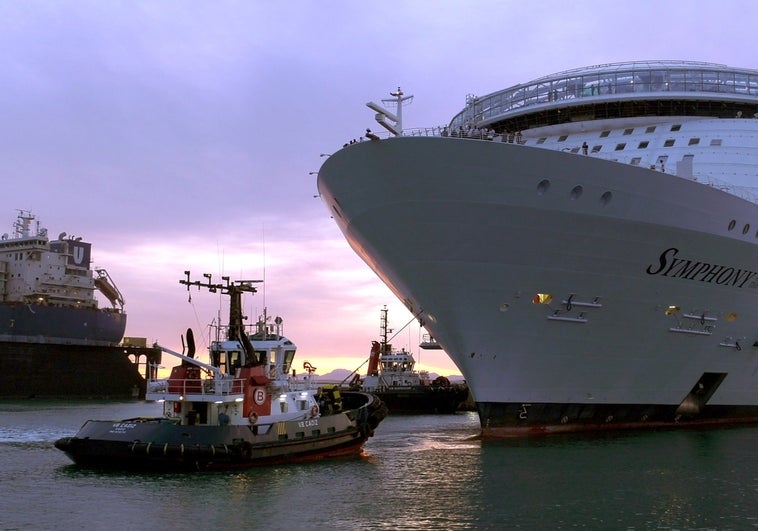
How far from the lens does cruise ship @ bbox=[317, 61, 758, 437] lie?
18938 millimetres

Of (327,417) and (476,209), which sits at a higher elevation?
(476,209)

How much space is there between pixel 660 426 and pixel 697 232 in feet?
20.2

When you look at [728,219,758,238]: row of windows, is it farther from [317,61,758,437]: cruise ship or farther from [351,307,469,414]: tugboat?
[351,307,469,414]: tugboat

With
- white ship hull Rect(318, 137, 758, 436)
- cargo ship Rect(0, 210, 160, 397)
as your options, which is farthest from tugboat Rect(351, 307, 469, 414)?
white ship hull Rect(318, 137, 758, 436)

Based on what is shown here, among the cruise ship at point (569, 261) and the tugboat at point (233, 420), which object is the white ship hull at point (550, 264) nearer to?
the cruise ship at point (569, 261)

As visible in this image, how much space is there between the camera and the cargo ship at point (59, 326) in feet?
188

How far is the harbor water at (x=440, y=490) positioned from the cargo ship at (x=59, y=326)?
37.3 meters

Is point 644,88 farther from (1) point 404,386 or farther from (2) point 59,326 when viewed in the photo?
(2) point 59,326

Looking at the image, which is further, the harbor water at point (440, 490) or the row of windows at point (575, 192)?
the row of windows at point (575, 192)

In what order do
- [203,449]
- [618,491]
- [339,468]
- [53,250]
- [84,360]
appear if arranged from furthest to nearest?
[53,250], [84,360], [339,468], [203,449], [618,491]

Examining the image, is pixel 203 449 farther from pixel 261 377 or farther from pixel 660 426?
pixel 660 426

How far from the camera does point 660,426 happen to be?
23.2 m

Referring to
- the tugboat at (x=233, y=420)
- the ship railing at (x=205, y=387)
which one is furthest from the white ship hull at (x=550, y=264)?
the ship railing at (x=205, y=387)

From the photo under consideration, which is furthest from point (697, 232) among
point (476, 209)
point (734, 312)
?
point (476, 209)
